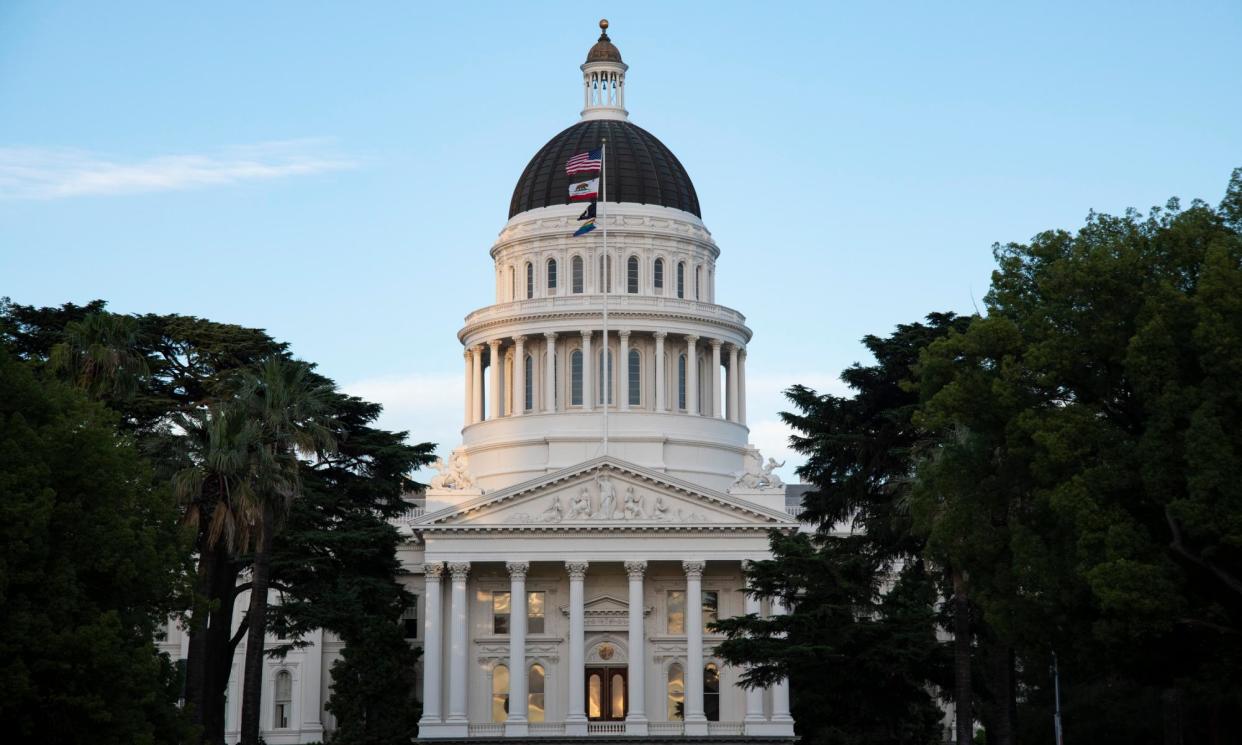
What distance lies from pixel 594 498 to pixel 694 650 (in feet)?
23.4

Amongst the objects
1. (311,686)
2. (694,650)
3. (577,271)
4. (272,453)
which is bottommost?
(311,686)

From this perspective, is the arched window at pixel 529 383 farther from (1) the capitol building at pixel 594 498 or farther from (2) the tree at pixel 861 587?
(2) the tree at pixel 861 587

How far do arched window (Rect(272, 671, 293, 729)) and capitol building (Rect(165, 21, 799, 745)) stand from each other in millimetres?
99

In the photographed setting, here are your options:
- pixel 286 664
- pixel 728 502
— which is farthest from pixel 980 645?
pixel 286 664

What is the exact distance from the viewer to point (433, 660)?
258 ft

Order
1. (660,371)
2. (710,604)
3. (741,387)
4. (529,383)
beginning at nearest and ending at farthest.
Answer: (710,604) → (660,371) → (529,383) → (741,387)

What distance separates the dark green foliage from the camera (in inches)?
2933

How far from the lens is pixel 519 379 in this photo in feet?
305

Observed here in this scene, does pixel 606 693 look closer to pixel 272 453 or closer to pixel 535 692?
pixel 535 692

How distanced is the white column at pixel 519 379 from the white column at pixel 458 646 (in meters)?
14.4

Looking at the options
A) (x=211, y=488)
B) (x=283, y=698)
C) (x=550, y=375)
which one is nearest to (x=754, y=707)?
(x=550, y=375)

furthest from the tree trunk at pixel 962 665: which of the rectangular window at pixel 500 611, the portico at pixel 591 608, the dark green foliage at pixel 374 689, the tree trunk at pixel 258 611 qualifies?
the rectangular window at pixel 500 611

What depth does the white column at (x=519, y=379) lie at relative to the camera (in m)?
92.7

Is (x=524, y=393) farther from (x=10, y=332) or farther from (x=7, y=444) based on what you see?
(x=7, y=444)
